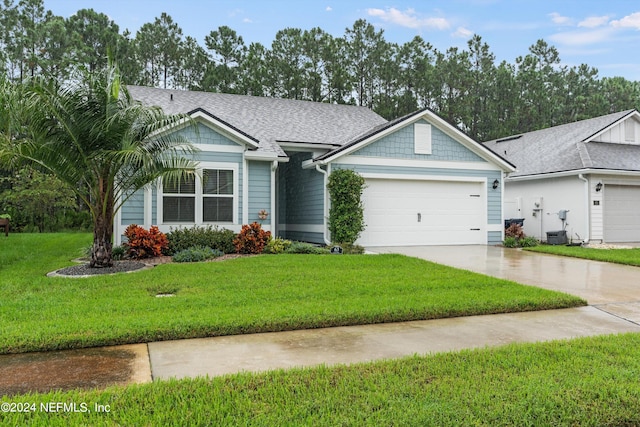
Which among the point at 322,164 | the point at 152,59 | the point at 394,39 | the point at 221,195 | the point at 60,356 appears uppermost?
the point at 394,39

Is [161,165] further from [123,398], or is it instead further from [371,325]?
[123,398]

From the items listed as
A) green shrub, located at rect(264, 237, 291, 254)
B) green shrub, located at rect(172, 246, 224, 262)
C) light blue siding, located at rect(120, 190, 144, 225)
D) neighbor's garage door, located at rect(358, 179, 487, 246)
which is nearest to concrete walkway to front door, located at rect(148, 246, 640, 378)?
green shrub, located at rect(172, 246, 224, 262)

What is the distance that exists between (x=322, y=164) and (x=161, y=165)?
5291 mm

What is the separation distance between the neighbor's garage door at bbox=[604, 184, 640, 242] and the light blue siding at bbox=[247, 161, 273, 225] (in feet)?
38.2

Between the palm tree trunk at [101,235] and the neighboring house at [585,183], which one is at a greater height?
the neighboring house at [585,183]

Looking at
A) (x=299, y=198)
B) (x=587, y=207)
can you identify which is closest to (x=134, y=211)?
(x=299, y=198)

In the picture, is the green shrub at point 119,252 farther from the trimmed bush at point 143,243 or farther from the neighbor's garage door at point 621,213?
the neighbor's garage door at point 621,213

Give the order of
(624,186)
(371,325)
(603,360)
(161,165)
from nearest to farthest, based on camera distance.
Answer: (603,360)
(371,325)
(161,165)
(624,186)

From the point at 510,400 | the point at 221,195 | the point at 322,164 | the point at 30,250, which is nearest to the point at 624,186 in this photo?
the point at 322,164

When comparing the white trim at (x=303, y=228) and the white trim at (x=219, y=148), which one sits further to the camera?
the white trim at (x=303, y=228)

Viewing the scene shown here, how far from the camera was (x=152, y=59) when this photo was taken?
2800 cm

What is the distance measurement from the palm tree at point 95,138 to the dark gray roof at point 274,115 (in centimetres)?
493

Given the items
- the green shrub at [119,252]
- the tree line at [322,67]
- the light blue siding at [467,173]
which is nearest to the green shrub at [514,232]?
the light blue siding at [467,173]

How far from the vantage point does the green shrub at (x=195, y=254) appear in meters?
9.93
